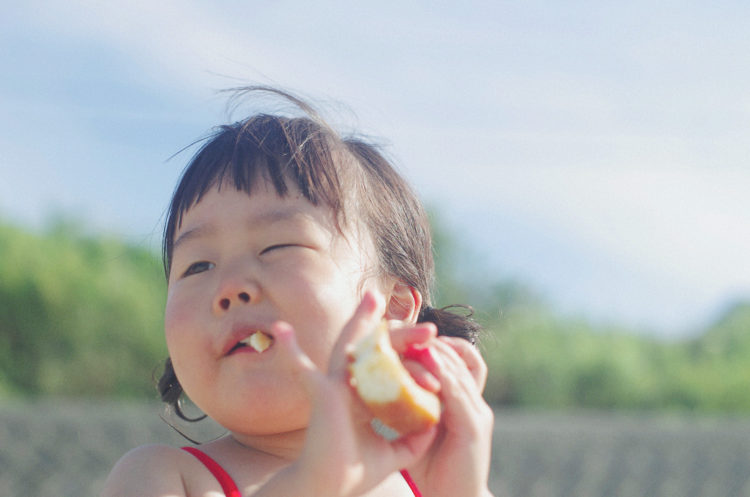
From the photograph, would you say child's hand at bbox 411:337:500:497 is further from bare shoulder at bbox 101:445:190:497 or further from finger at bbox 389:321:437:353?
bare shoulder at bbox 101:445:190:497

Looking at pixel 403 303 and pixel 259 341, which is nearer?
pixel 259 341

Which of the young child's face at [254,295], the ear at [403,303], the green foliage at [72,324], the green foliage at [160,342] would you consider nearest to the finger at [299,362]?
the young child's face at [254,295]

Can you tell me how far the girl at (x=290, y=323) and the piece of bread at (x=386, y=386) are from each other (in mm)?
18

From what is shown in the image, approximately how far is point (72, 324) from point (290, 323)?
15.4ft

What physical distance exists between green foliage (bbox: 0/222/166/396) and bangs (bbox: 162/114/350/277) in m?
3.99

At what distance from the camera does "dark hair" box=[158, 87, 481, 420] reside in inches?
61.6

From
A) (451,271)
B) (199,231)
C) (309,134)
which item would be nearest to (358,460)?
(199,231)

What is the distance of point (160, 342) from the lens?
18.8 feet

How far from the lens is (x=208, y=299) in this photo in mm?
1423

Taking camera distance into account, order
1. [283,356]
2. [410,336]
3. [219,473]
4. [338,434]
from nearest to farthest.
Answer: [338,434] < [410,336] < [283,356] < [219,473]

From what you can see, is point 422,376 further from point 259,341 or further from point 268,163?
point 268,163

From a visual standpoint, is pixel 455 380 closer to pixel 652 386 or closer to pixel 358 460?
pixel 358 460

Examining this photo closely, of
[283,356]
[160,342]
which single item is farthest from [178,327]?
[160,342]

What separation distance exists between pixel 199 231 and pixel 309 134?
12.7 inches
